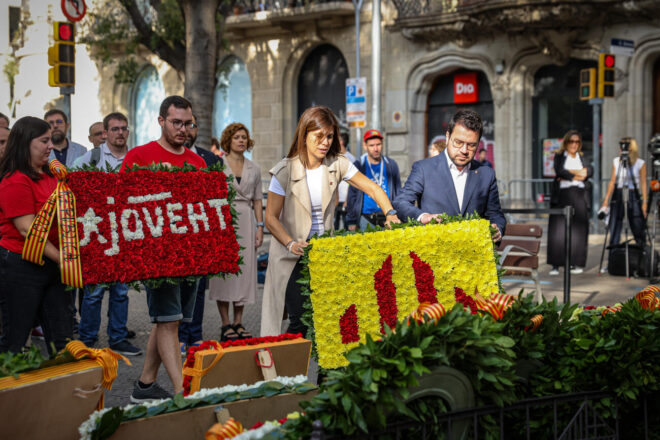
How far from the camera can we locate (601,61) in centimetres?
A: 1719

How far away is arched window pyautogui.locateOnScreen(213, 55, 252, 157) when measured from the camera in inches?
1112

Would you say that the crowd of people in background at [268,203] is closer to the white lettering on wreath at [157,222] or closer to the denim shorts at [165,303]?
the denim shorts at [165,303]

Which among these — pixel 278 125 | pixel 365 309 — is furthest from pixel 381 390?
pixel 278 125

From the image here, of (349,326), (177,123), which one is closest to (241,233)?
(177,123)

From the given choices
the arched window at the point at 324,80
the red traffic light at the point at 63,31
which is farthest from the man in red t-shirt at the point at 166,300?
the arched window at the point at 324,80

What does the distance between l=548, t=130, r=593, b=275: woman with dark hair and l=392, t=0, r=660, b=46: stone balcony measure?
29.5ft

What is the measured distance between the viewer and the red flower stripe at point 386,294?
4.23 m

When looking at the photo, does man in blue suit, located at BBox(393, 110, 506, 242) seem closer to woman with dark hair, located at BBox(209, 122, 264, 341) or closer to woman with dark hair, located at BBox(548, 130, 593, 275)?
woman with dark hair, located at BBox(209, 122, 264, 341)

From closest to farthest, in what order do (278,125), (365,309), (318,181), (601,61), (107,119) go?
(365,309), (318,181), (107,119), (601,61), (278,125)

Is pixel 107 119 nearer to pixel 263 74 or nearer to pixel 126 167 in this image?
pixel 126 167

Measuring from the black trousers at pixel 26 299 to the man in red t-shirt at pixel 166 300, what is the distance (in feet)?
1.88

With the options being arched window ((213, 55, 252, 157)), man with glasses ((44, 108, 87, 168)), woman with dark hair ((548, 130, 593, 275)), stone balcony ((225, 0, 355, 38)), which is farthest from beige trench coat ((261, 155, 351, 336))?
arched window ((213, 55, 252, 157))

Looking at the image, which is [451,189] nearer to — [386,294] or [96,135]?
[386,294]

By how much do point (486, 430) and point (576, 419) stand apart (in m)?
0.42
